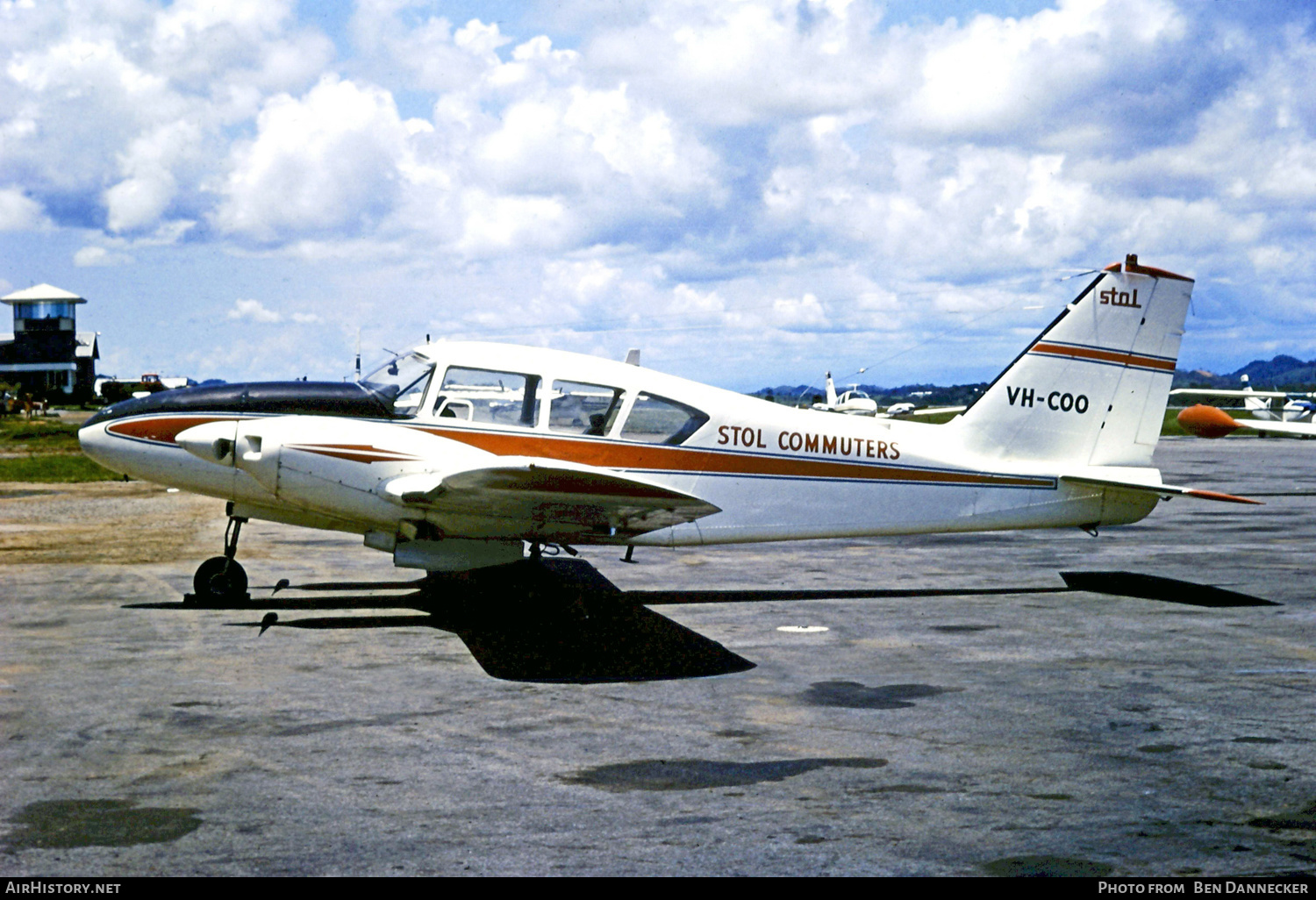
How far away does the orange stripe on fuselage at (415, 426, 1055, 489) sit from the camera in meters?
11.0

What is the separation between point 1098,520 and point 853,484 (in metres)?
3.03

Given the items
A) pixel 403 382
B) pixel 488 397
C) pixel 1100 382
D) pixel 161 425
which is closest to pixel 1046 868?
pixel 488 397

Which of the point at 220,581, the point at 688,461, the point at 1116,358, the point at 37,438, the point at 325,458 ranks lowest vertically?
the point at 37,438

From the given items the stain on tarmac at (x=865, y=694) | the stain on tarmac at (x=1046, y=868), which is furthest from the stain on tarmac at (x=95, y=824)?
the stain on tarmac at (x=865, y=694)

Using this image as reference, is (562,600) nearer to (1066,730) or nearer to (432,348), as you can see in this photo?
(432,348)

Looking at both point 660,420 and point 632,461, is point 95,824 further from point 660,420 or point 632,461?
point 660,420

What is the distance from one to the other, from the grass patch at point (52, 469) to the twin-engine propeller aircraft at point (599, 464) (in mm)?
18299

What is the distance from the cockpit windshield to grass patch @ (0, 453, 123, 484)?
18.6 meters

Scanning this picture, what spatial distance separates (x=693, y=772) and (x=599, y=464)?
528cm

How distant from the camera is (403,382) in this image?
11.1m

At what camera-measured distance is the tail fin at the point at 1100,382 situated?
12539 millimetres

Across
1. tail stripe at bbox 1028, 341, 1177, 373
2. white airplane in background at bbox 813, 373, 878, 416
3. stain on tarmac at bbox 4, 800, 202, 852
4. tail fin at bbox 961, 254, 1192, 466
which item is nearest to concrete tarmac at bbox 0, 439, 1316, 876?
stain on tarmac at bbox 4, 800, 202, 852

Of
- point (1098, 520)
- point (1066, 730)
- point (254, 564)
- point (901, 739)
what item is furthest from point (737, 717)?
point (254, 564)

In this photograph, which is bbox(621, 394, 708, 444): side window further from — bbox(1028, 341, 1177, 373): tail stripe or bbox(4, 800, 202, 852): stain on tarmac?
bbox(4, 800, 202, 852): stain on tarmac
